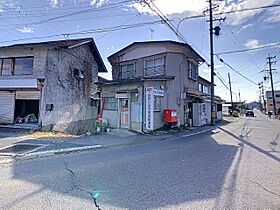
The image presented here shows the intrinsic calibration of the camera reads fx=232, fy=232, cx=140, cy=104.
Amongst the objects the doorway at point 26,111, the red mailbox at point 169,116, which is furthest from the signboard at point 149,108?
the doorway at point 26,111

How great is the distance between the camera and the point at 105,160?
7660 millimetres

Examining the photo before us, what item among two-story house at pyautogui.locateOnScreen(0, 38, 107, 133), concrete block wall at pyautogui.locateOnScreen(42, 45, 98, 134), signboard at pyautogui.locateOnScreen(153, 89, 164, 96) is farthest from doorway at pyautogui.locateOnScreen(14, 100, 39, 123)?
signboard at pyautogui.locateOnScreen(153, 89, 164, 96)

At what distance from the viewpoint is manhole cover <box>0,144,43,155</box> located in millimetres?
8913

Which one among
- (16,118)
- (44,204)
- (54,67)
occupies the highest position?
(54,67)

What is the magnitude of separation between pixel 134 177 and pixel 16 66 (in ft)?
50.5

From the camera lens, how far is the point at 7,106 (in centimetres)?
1703

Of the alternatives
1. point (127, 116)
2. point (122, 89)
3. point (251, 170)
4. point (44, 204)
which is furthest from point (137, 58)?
point (44, 204)

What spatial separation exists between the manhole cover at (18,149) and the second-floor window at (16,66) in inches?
317

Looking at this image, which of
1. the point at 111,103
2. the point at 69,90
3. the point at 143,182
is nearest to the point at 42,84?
the point at 69,90

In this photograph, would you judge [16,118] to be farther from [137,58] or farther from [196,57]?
[196,57]

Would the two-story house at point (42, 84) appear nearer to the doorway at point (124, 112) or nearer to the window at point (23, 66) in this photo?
the window at point (23, 66)

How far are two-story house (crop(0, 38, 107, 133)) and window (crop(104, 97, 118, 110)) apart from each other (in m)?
3.04

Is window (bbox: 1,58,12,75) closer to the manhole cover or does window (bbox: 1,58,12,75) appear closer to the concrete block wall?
the concrete block wall

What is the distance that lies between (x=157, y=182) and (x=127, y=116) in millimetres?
11742
